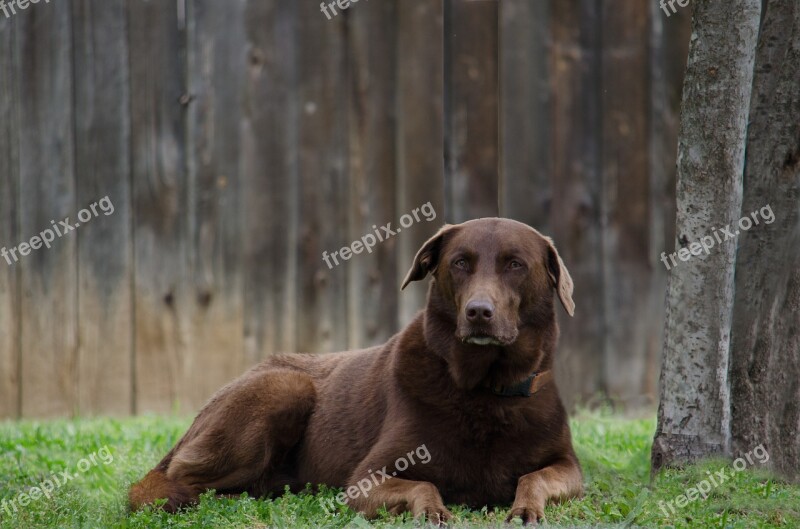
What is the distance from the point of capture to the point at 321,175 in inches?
272

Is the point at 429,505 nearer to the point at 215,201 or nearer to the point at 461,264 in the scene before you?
the point at 461,264

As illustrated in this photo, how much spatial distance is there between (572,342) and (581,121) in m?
1.49

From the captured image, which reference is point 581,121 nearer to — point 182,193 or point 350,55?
point 350,55

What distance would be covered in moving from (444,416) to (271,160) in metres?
2.85

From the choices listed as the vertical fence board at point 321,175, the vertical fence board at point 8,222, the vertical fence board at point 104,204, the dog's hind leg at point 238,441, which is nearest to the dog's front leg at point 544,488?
the dog's hind leg at point 238,441

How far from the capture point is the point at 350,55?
6.87m

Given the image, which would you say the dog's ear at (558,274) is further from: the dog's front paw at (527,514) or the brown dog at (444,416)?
the dog's front paw at (527,514)

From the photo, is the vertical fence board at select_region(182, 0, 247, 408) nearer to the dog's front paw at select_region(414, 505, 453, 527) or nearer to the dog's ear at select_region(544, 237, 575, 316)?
the dog's ear at select_region(544, 237, 575, 316)

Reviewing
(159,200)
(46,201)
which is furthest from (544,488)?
(46,201)

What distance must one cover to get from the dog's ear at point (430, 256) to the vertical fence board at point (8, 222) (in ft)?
10.6

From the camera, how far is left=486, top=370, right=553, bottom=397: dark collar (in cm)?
468

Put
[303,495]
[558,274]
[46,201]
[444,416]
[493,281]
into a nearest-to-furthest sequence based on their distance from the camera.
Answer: [493,281] < [444,416] < [558,274] < [303,495] < [46,201]

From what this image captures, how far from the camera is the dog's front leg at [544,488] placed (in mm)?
4191

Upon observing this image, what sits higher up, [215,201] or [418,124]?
[418,124]
